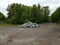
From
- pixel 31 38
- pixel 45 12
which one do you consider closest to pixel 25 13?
pixel 45 12

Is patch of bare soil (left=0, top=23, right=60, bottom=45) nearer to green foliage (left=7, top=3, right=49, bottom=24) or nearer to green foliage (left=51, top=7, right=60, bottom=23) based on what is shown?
green foliage (left=7, top=3, right=49, bottom=24)

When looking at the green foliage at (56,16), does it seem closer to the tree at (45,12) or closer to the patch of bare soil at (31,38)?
the tree at (45,12)

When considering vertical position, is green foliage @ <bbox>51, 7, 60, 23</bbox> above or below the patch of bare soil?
below

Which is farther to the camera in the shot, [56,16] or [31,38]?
[56,16]

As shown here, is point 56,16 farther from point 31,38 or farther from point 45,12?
point 31,38

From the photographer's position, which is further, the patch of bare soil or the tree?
the tree

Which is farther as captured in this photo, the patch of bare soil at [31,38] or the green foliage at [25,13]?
the green foliage at [25,13]

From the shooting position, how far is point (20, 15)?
49250 millimetres

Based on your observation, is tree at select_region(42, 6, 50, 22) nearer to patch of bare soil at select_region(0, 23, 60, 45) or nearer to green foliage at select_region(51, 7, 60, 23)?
green foliage at select_region(51, 7, 60, 23)

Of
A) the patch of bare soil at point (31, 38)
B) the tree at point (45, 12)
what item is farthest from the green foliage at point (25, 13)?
the patch of bare soil at point (31, 38)

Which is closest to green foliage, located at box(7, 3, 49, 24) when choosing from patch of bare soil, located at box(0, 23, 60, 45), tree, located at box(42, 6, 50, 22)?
tree, located at box(42, 6, 50, 22)

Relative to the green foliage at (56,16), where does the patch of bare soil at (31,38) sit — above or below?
above

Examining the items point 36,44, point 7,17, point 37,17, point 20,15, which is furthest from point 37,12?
point 36,44

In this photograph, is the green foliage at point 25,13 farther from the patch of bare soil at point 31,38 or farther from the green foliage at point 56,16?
the patch of bare soil at point 31,38
